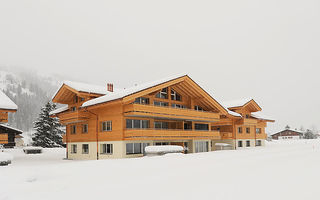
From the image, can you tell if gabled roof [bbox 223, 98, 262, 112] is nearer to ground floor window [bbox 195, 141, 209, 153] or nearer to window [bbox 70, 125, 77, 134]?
ground floor window [bbox 195, 141, 209, 153]

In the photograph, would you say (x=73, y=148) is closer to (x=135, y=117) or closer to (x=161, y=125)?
(x=135, y=117)

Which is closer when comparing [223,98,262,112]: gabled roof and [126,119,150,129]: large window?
[126,119,150,129]: large window

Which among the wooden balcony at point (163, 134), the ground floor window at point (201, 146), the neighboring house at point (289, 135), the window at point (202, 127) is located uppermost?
the window at point (202, 127)

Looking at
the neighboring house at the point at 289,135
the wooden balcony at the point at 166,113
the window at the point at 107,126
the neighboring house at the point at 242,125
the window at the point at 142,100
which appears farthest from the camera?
the neighboring house at the point at 289,135

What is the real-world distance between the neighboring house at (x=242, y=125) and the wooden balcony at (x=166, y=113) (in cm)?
815

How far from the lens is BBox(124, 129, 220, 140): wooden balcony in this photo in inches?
1163

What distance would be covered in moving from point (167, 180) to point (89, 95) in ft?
71.4

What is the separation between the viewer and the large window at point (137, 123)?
31.0 meters

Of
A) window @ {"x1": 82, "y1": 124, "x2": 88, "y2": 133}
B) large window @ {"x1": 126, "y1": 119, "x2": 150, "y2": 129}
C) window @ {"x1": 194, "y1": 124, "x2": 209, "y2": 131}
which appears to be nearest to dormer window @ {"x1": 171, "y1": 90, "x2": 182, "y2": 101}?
window @ {"x1": 194, "y1": 124, "x2": 209, "y2": 131}

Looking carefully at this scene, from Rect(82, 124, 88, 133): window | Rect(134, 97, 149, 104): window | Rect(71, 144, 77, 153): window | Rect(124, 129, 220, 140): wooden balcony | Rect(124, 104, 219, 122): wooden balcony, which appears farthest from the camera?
Rect(71, 144, 77, 153): window

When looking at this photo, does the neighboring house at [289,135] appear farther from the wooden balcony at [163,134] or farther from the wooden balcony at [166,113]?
the wooden balcony at [163,134]

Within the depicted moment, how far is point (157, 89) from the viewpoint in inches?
1241

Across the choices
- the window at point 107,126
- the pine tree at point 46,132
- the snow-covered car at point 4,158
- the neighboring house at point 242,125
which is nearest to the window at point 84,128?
the window at point 107,126

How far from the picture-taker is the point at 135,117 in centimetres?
3136
